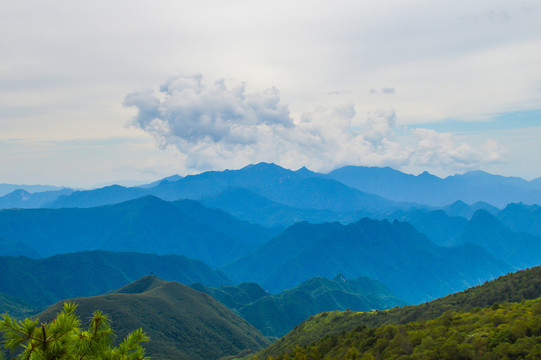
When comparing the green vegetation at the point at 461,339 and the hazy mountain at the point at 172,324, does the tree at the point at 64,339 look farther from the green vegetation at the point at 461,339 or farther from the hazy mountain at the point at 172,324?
the hazy mountain at the point at 172,324

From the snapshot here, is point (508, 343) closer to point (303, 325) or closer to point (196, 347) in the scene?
point (303, 325)

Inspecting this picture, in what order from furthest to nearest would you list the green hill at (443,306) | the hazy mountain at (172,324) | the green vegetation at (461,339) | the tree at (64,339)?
the hazy mountain at (172,324)
the green hill at (443,306)
the green vegetation at (461,339)
the tree at (64,339)

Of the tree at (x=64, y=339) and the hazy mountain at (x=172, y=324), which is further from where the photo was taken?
the hazy mountain at (x=172, y=324)

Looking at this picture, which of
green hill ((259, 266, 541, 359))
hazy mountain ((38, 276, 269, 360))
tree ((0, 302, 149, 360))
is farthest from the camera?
hazy mountain ((38, 276, 269, 360))

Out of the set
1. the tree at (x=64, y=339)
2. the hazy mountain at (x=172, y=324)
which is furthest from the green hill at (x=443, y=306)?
the tree at (x=64, y=339)

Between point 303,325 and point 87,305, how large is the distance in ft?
293

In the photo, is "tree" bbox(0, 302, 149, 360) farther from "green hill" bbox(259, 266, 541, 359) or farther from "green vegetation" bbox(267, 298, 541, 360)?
"green hill" bbox(259, 266, 541, 359)

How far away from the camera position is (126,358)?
18.3m

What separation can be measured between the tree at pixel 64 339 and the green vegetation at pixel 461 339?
2490 centimetres

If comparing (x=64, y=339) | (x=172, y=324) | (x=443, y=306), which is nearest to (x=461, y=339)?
(x=443, y=306)

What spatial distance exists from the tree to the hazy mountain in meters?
134

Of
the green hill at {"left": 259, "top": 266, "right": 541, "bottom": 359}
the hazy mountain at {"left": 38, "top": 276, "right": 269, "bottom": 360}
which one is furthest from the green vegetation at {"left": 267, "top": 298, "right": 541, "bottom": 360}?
the hazy mountain at {"left": 38, "top": 276, "right": 269, "bottom": 360}

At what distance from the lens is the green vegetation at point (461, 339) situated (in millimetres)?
44500

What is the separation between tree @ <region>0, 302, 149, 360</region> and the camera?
1562 cm
